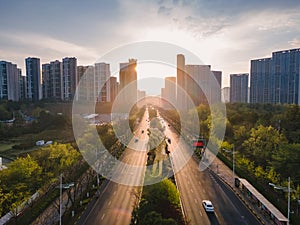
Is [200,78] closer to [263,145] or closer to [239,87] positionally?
[239,87]

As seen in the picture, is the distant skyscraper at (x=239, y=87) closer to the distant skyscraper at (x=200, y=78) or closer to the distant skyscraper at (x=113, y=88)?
the distant skyscraper at (x=200, y=78)

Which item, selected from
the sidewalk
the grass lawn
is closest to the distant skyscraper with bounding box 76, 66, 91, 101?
the grass lawn

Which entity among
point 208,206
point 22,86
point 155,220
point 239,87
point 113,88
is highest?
point 239,87

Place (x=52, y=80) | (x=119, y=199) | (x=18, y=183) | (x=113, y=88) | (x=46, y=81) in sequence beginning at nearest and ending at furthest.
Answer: (x=18, y=183) → (x=119, y=199) → (x=52, y=80) → (x=46, y=81) → (x=113, y=88)

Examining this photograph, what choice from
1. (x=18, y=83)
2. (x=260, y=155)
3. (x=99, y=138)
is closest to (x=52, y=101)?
(x=18, y=83)

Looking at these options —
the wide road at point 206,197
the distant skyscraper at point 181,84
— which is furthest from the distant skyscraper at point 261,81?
the wide road at point 206,197

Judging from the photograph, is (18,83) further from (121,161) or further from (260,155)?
(260,155)

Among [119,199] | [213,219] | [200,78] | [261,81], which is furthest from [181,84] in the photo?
[213,219]
